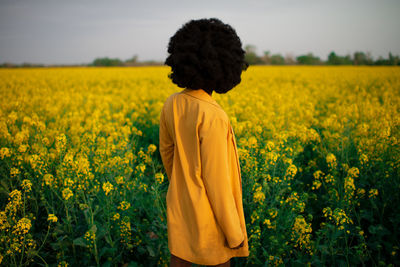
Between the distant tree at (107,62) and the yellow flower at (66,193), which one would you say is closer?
the yellow flower at (66,193)

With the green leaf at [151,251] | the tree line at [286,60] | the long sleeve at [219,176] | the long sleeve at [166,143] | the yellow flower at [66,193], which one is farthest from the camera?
the tree line at [286,60]

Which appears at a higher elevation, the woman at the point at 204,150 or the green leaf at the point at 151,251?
the woman at the point at 204,150

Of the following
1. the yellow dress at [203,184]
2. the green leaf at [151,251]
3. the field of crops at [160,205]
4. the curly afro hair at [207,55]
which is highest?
the curly afro hair at [207,55]

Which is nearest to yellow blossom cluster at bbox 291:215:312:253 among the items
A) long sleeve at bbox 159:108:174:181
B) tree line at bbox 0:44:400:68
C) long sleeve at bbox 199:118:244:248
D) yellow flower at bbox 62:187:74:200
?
long sleeve at bbox 199:118:244:248

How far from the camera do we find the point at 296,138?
376 centimetres

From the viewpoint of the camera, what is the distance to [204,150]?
122cm

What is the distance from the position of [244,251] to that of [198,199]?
0.41 m

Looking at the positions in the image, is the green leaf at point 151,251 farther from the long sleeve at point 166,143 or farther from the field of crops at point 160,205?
the long sleeve at point 166,143

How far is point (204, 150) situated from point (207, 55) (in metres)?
0.45

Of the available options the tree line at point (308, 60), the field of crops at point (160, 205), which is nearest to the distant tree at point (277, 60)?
the tree line at point (308, 60)

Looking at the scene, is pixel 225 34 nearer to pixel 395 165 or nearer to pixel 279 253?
pixel 279 253

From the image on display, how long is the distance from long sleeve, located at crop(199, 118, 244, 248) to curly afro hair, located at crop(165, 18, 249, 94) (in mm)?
229

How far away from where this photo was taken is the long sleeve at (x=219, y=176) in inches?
47.6

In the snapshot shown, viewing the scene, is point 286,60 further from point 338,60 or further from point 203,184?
point 203,184
